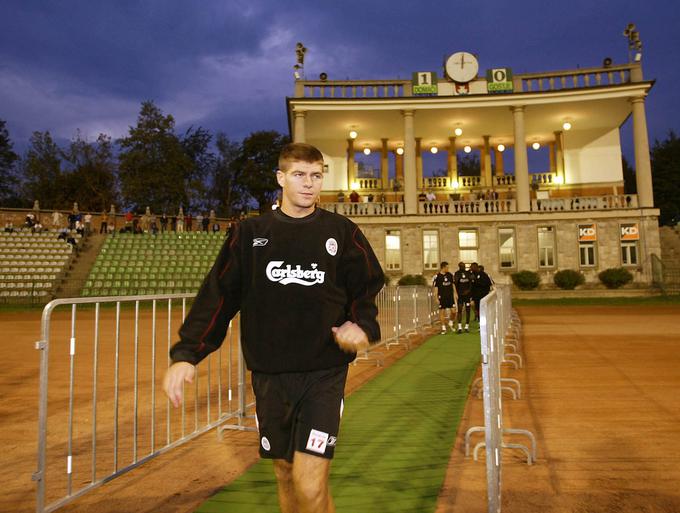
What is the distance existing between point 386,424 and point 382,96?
30.4m

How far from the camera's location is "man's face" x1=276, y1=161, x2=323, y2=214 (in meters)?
2.74

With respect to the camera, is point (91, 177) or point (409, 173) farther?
point (91, 177)

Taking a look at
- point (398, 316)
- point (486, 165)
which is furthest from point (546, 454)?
point (486, 165)

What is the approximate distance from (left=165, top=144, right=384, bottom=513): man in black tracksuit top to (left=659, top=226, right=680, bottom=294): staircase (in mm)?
31506

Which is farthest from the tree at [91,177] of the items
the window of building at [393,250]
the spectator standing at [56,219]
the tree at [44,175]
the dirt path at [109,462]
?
the dirt path at [109,462]

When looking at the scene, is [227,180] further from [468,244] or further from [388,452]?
[388,452]

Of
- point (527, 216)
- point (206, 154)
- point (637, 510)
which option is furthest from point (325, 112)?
point (206, 154)

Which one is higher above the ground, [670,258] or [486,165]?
[486,165]

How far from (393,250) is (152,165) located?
3497 cm

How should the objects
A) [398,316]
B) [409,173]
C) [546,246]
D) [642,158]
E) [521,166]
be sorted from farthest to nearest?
1. [409,173]
2. [521,166]
3. [546,246]
4. [642,158]
5. [398,316]

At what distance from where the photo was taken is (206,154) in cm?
7356

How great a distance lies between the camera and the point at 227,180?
2822 inches

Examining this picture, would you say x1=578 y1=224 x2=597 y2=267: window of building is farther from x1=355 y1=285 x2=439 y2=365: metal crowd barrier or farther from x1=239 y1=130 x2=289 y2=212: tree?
x1=239 y1=130 x2=289 y2=212: tree

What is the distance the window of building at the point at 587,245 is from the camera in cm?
3148
